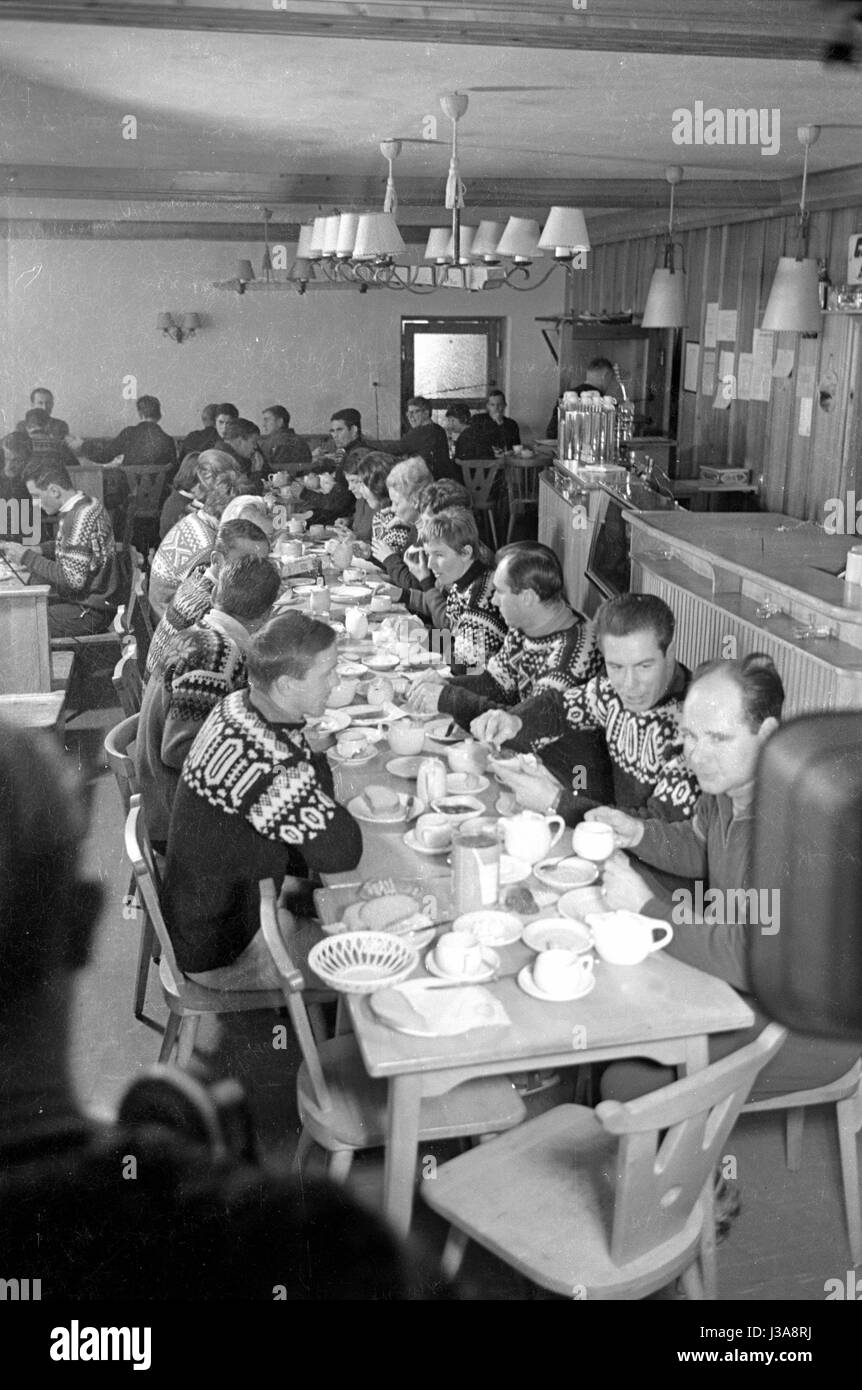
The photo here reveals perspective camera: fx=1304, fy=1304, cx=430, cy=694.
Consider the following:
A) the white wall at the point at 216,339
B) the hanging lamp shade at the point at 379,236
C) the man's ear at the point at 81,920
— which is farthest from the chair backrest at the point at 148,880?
the white wall at the point at 216,339

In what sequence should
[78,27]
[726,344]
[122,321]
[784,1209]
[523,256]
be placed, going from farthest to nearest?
[122,321] < [726,344] < [523,256] < [78,27] < [784,1209]

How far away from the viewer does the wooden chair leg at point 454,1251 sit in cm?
Answer: 245

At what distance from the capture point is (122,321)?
40.7 feet

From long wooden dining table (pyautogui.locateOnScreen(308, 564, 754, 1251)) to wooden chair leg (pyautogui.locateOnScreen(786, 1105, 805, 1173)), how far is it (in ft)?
2.36

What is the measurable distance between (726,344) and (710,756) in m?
6.25

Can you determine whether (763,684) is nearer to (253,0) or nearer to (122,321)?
(253,0)

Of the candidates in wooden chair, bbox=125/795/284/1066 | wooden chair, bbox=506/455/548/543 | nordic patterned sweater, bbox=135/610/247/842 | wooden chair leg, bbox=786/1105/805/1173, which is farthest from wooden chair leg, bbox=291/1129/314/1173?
wooden chair, bbox=506/455/548/543

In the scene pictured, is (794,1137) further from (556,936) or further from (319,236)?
(319,236)

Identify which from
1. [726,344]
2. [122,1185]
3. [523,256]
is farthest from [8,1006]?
[726,344]

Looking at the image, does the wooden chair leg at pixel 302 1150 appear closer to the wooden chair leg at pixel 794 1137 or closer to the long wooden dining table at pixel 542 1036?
the long wooden dining table at pixel 542 1036

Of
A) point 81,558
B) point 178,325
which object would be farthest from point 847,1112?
point 178,325

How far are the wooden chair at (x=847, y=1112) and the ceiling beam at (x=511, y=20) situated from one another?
7.43 ft

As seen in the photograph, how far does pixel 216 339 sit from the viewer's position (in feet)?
41.4
